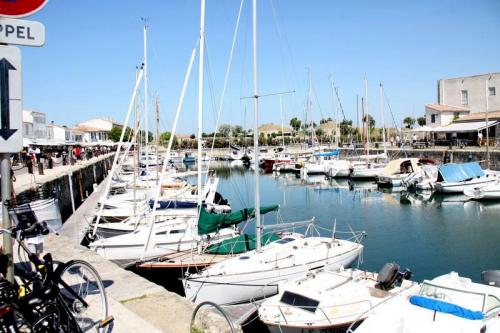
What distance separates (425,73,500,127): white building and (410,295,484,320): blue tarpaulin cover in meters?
59.0

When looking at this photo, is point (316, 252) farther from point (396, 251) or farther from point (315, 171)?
point (315, 171)

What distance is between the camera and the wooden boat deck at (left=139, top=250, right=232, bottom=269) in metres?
14.0

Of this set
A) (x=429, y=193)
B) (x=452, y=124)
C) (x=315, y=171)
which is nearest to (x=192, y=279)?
(x=429, y=193)

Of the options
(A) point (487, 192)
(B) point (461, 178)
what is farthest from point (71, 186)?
(B) point (461, 178)

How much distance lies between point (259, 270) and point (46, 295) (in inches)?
360

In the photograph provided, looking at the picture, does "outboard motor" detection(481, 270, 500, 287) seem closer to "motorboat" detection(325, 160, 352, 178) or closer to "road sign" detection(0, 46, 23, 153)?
"road sign" detection(0, 46, 23, 153)

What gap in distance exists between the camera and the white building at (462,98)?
5934 centimetres

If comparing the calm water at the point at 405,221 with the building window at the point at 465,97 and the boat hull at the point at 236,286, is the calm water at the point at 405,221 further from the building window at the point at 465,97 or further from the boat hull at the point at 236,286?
the building window at the point at 465,97

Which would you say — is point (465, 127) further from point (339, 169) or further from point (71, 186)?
point (71, 186)

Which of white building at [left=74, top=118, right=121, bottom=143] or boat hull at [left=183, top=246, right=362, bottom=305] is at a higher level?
white building at [left=74, top=118, right=121, bottom=143]

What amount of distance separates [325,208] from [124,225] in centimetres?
1885

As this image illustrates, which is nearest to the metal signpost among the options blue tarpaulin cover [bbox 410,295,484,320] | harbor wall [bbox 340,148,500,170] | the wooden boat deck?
blue tarpaulin cover [bbox 410,295,484,320]

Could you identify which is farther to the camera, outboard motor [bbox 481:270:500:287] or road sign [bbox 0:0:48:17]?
outboard motor [bbox 481:270:500:287]

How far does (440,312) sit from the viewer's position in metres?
7.88
